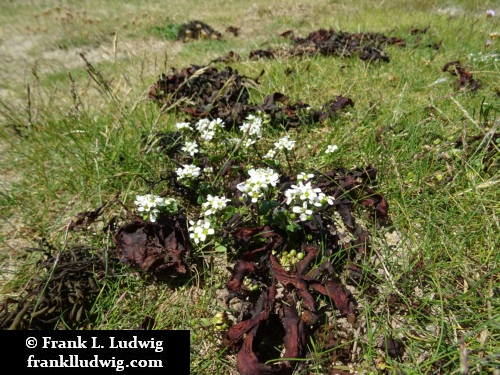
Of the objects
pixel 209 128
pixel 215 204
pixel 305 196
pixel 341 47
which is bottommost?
pixel 305 196

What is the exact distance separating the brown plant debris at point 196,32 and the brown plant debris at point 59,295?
23.3 feet

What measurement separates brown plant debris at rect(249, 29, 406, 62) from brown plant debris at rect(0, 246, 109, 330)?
4256 millimetres

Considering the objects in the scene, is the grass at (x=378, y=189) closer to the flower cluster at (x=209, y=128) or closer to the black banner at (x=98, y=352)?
the black banner at (x=98, y=352)

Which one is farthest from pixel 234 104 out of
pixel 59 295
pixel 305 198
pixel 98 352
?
pixel 98 352

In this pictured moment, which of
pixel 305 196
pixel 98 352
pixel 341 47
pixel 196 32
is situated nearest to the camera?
pixel 98 352

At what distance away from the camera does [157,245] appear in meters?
2.10

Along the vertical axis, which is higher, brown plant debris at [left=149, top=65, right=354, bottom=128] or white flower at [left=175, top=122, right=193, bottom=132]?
brown plant debris at [left=149, top=65, right=354, bottom=128]

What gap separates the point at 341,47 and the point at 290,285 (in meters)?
4.71

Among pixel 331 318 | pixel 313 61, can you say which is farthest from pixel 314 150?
pixel 313 61

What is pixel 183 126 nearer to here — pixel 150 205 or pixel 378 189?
pixel 150 205

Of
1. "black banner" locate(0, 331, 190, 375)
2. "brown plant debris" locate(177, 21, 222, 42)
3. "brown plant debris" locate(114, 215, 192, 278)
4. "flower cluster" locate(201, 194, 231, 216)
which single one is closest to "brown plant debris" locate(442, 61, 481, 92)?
"flower cluster" locate(201, 194, 231, 216)

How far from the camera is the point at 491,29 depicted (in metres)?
5.48

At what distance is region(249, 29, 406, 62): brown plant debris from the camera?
4877 mm

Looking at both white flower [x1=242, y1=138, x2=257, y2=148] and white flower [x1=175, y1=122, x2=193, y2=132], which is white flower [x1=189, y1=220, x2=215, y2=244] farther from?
white flower [x1=175, y1=122, x2=193, y2=132]
